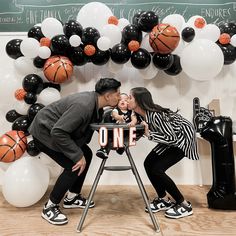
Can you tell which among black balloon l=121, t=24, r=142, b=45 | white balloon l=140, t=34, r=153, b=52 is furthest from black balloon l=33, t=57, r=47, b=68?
white balloon l=140, t=34, r=153, b=52

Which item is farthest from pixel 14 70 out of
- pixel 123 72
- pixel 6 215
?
pixel 6 215

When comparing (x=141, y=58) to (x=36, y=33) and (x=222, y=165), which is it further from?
(x=222, y=165)

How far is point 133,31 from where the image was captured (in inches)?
105

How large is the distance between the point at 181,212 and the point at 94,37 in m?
1.75

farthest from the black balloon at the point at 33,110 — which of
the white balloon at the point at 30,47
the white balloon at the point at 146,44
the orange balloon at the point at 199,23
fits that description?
the orange balloon at the point at 199,23

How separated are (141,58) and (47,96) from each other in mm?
982

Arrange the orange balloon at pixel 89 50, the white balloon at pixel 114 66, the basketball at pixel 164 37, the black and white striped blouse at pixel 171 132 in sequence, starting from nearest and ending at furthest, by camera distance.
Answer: the black and white striped blouse at pixel 171 132
the basketball at pixel 164 37
the orange balloon at pixel 89 50
the white balloon at pixel 114 66

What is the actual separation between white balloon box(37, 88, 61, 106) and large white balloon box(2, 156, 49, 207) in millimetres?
572

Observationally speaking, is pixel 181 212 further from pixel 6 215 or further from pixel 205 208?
pixel 6 215

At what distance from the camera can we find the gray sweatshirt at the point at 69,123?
2084 millimetres

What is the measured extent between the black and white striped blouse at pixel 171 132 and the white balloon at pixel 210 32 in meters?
0.95

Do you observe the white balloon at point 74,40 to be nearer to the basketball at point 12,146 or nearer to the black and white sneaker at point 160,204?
the basketball at point 12,146

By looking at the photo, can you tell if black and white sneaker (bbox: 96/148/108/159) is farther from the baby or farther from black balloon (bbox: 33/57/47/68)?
black balloon (bbox: 33/57/47/68)

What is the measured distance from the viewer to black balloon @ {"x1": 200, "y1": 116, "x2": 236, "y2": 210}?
247 centimetres
